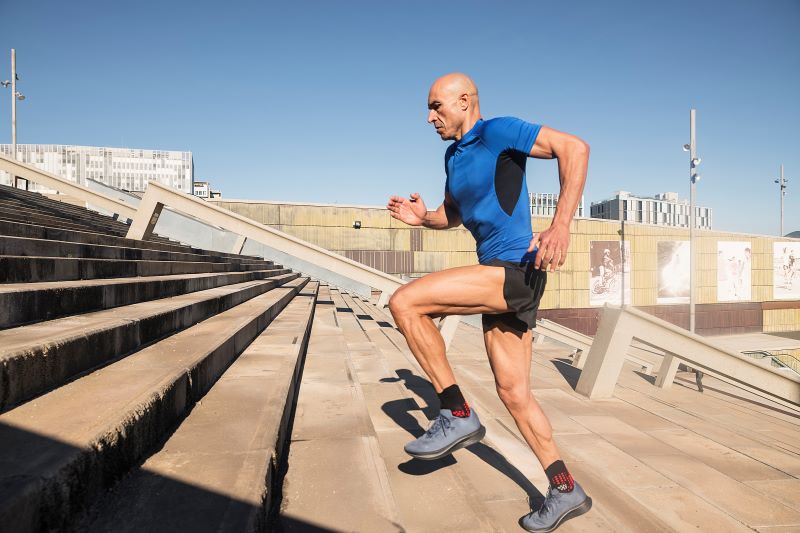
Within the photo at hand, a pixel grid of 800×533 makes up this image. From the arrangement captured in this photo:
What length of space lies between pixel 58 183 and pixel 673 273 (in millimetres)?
Answer: 30399

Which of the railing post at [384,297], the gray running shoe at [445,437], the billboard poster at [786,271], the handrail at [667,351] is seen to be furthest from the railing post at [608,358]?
the billboard poster at [786,271]

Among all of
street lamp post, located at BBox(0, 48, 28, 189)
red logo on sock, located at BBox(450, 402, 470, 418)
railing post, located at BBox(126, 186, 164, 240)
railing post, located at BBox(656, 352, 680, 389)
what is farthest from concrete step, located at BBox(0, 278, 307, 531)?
street lamp post, located at BBox(0, 48, 28, 189)

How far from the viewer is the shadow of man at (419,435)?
2193mm

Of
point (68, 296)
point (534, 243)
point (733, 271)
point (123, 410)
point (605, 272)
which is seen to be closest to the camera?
point (123, 410)

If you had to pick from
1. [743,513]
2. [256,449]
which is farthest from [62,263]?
[743,513]

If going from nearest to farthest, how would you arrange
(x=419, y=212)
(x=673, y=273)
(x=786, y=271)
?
(x=419, y=212)
(x=673, y=273)
(x=786, y=271)

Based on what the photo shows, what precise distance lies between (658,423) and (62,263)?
4194 millimetres

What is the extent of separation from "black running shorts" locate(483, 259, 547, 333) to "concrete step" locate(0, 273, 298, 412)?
1.69 m

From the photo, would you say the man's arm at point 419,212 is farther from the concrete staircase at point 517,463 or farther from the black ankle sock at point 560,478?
the black ankle sock at point 560,478

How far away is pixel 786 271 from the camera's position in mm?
30734

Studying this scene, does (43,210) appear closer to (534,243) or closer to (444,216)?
(444,216)

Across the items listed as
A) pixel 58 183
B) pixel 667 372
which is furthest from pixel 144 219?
pixel 667 372

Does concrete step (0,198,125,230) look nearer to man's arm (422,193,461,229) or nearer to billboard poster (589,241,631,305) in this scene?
man's arm (422,193,461,229)

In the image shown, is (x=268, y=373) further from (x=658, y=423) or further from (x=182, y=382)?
(x=658, y=423)
